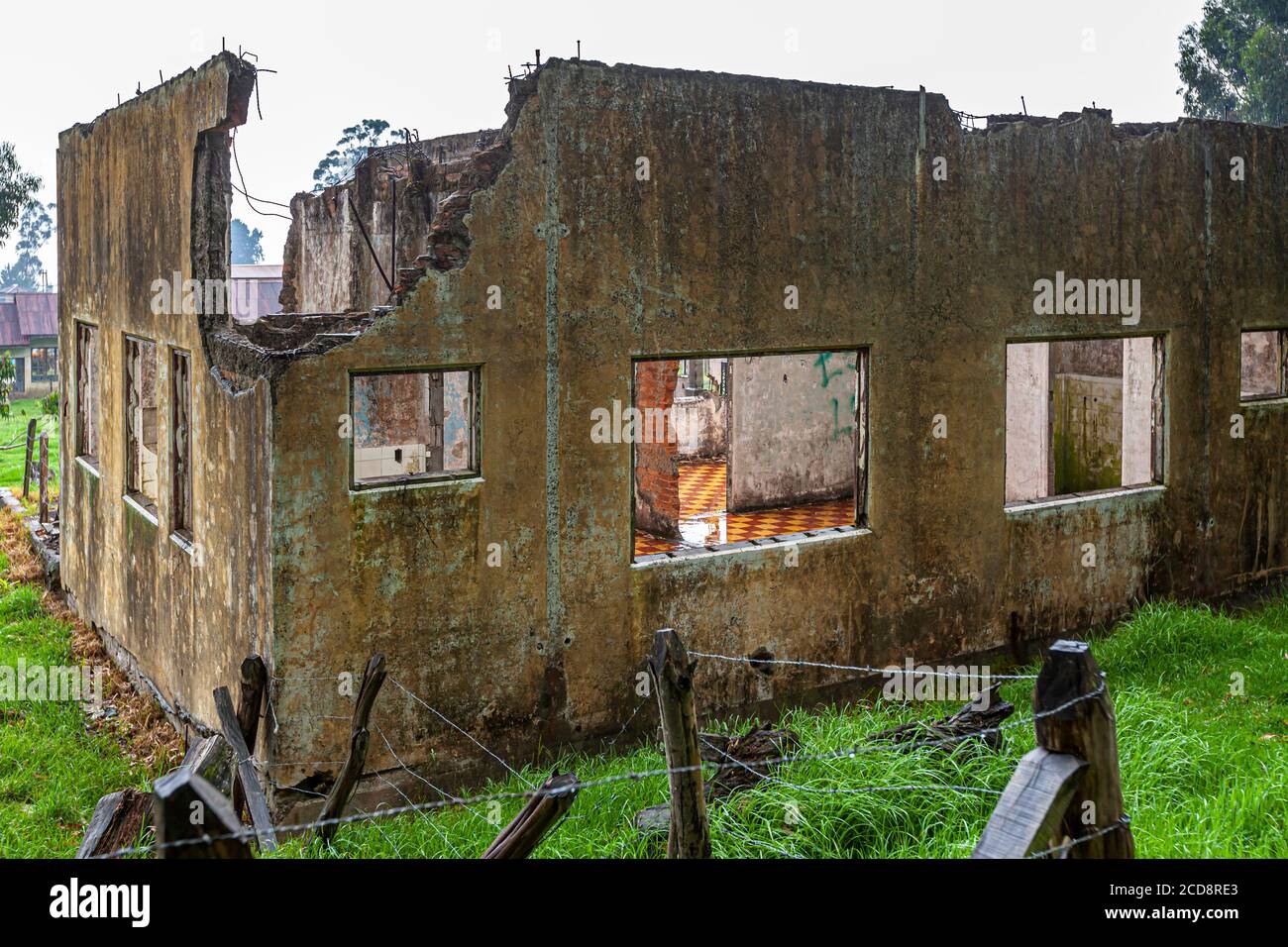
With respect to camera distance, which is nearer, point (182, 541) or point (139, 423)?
point (182, 541)

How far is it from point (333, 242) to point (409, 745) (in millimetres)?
6405

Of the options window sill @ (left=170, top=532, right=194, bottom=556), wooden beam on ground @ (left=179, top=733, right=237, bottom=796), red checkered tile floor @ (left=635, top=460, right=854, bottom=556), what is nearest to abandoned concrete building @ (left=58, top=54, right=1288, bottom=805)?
→ window sill @ (left=170, top=532, right=194, bottom=556)

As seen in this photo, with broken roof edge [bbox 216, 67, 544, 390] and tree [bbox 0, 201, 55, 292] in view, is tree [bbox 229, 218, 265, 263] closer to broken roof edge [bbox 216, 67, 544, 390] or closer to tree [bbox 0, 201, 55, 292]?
tree [bbox 0, 201, 55, 292]

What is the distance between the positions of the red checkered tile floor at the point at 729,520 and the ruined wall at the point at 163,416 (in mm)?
4430

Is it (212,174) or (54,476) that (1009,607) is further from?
(54,476)

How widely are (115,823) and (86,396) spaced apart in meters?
7.81

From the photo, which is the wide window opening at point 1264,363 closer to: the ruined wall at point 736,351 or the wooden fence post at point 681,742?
the ruined wall at point 736,351

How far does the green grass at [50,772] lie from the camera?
7699 mm

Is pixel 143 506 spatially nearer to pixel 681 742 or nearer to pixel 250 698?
pixel 250 698

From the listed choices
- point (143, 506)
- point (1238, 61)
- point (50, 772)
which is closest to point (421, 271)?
point (143, 506)

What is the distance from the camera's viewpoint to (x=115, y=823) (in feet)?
16.3

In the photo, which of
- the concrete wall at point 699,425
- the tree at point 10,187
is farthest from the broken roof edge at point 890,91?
the tree at point 10,187

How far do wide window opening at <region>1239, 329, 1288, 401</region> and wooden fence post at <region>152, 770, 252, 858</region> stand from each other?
433 inches

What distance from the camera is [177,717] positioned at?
29.2 feet
